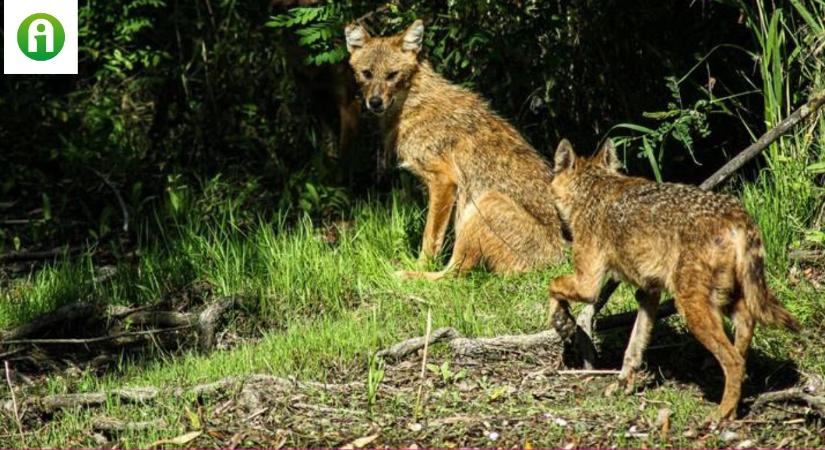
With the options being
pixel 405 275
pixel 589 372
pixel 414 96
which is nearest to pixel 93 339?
pixel 405 275

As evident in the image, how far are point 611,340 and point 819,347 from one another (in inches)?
43.2

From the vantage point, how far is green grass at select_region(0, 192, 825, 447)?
21.2 ft

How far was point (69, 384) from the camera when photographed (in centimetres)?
739

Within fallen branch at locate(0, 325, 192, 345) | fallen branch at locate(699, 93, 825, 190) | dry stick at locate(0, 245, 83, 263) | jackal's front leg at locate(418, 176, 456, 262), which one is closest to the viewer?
fallen branch at locate(699, 93, 825, 190)

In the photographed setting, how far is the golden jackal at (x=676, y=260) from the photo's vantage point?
586 cm

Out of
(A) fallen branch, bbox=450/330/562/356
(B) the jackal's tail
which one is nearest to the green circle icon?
(A) fallen branch, bbox=450/330/562/356

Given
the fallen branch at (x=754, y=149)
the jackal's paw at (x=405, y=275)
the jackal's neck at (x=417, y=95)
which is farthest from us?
the jackal's neck at (x=417, y=95)

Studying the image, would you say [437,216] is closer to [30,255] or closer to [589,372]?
[589,372]

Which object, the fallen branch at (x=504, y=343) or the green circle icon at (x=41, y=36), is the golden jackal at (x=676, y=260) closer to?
the fallen branch at (x=504, y=343)

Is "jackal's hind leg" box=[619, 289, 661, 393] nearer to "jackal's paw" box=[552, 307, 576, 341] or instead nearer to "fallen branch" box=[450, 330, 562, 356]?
"jackal's paw" box=[552, 307, 576, 341]

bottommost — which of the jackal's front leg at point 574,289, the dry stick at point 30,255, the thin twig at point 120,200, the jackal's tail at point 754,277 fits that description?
the dry stick at point 30,255

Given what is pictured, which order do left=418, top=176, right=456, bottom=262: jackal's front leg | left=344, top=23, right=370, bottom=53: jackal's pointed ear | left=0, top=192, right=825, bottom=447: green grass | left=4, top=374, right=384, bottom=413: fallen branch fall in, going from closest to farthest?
left=0, top=192, right=825, bottom=447: green grass, left=4, top=374, right=384, bottom=413: fallen branch, left=418, top=176, right=456, bottom=262: jackal's front leg, left=344, top=23, right=370, bottom=53: jackal's pointed ear

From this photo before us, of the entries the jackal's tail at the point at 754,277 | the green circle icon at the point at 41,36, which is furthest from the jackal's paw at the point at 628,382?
the green circle icon at the point at 41,36

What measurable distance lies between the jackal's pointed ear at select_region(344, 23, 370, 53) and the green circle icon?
2.88 m
